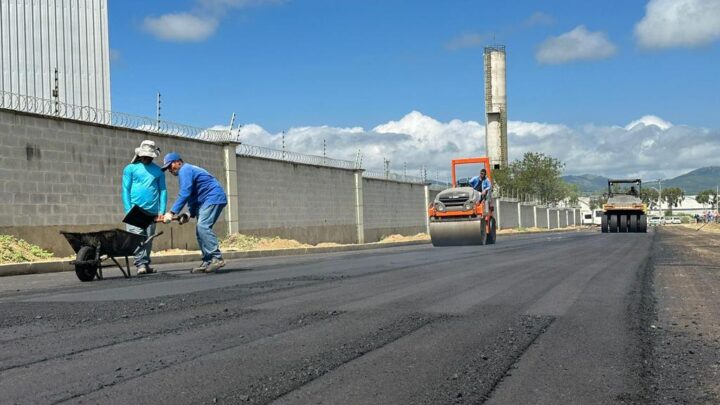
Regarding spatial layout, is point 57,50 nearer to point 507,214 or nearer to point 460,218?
point 460,218

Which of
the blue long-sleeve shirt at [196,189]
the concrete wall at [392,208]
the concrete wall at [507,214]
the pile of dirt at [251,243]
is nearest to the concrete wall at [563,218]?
the concrete wall at [507,214]

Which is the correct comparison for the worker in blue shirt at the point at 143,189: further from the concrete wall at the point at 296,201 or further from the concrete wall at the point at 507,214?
the concrete wall at the point at 507,214

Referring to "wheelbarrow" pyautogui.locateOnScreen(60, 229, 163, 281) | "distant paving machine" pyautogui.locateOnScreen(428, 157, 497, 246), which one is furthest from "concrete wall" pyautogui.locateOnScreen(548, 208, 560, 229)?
"wheelbarrow" pyautogui.locateOnScreen(60, 229, 163, 281)

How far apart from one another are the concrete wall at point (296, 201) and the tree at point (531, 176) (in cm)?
6294

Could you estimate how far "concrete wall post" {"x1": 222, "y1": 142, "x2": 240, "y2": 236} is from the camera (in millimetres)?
19703

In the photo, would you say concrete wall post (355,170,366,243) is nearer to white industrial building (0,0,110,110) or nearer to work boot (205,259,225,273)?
white industrial building (0,0,110,110)

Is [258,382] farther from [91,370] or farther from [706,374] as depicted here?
[706,374]

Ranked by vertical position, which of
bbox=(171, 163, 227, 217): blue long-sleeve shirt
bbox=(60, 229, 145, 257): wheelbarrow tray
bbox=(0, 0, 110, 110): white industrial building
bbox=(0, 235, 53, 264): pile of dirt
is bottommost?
bbox=(0, 235, 53, 264): pile of dirt

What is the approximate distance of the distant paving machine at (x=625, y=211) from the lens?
38.5 metres

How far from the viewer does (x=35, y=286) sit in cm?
809

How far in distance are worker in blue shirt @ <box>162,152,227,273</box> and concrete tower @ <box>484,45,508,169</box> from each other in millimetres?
84435

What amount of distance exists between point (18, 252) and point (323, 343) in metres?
10.1

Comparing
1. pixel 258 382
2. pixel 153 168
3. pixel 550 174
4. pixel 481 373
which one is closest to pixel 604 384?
pixel 481 373

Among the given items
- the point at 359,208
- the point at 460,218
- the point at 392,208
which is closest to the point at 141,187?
the point at 460,218
